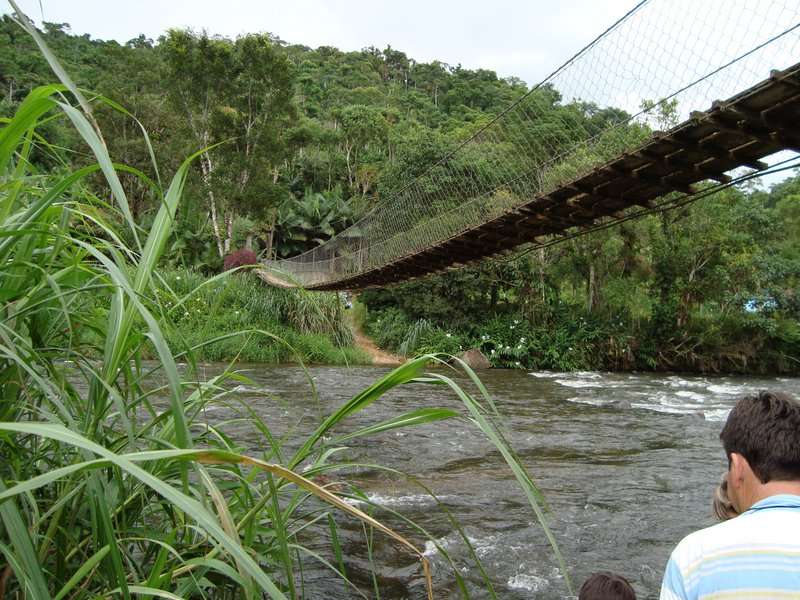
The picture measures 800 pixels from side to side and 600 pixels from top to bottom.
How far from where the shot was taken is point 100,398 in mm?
936

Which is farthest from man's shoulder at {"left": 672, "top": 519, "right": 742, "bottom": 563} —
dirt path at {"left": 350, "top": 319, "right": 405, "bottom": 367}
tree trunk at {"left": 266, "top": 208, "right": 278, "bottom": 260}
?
tree trunk at {"left": 266, "top": 208, "right": 278, "bottom": 260}

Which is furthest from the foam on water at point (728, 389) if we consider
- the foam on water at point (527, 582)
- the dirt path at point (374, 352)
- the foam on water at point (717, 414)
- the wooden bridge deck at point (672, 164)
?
the foam on water at point (527, 582)

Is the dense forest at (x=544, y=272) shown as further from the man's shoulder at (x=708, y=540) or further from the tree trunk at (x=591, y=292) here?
the man's shoulder at (x=708, y=540)

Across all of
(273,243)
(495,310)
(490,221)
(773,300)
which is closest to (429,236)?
(490,221)

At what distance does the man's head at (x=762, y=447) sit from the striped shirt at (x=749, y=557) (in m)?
0.04

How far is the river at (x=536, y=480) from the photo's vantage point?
249 centimetres

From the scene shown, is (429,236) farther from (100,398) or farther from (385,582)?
(100,398)

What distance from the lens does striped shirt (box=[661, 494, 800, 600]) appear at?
2.48 feet

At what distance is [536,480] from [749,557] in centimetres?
321

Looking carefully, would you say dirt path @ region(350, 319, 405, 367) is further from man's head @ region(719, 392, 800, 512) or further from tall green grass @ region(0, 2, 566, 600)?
man's head @ region(719, 392, 800, 512)

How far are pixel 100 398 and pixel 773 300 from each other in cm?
1506

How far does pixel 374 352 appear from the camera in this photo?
13.4 meters

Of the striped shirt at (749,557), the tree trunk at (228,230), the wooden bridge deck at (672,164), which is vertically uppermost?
the tree trunk at (228,230)

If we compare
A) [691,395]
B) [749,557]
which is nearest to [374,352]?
[691,395]
